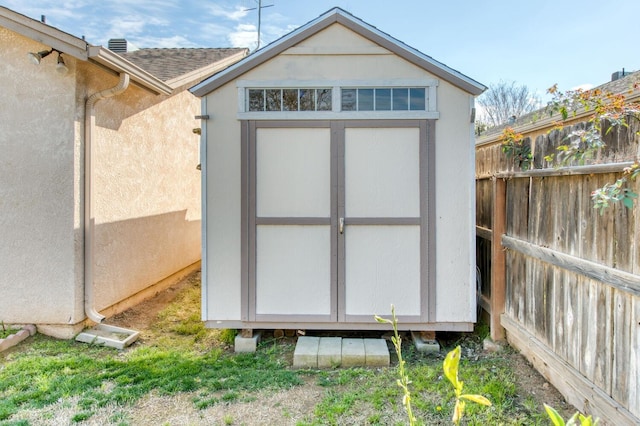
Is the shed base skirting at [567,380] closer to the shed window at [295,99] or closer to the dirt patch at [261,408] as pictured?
the dirt patch at [261,408]

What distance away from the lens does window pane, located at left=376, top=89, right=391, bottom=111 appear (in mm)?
4172

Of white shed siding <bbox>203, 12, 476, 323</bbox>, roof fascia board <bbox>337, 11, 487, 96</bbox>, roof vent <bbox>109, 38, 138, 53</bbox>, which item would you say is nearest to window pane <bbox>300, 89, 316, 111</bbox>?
white shed siding <bbox>203, 12, 476, 323</bbox>

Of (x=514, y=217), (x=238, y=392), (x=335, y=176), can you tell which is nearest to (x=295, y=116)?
(x=335, y=176)

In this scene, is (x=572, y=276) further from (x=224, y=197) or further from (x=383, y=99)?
(x=224, y=197)

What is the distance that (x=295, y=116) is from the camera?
13.6ft

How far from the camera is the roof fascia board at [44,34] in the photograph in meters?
4.12

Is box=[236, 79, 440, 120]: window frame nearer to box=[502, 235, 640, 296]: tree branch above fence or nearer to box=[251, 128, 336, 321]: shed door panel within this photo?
box=[251, 128, 336, 321]: shed door panel

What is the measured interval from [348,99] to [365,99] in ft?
0.59

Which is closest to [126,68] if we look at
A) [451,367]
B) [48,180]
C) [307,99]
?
[48,180]

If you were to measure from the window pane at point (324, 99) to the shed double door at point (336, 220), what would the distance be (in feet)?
0.65

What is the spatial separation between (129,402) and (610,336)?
343cm

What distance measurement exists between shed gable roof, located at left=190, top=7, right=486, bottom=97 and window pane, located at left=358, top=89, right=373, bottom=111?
49cm

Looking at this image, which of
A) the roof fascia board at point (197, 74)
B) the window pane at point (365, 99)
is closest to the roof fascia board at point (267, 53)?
the window pane at point (365, 99)

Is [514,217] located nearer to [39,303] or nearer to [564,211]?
[564,211]
